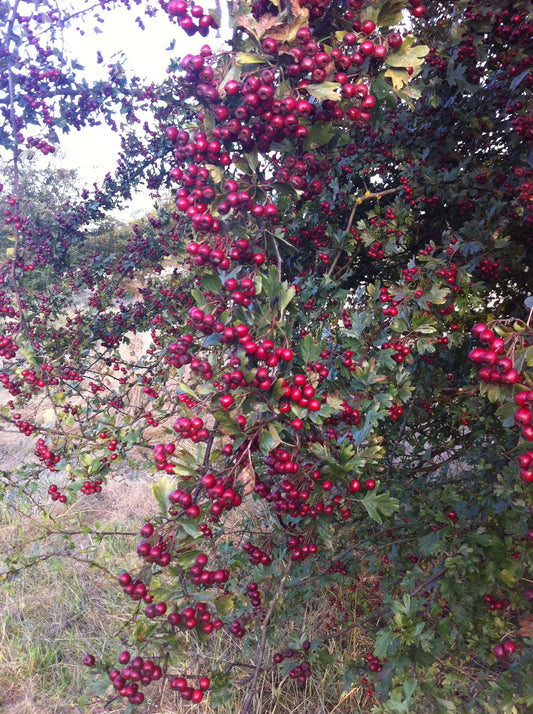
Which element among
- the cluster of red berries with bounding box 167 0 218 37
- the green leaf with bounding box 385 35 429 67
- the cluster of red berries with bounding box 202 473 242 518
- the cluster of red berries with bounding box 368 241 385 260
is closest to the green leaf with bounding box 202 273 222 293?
the cluster of red berries with bounding box 202 473 242 518

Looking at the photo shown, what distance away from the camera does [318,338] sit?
5.46 ft

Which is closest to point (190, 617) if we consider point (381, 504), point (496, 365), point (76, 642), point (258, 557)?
point (258, 557)

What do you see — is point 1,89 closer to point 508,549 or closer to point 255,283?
point 255,283

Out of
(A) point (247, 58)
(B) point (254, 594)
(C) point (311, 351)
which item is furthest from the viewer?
(B) point (254, 594)

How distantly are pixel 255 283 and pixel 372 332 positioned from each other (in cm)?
81

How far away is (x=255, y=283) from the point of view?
1045 mm

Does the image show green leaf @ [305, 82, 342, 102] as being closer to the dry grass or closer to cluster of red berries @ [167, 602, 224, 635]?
cluster of red berries @ [167, 602, 224, 635]

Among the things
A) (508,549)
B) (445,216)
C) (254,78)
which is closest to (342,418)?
(508,549)

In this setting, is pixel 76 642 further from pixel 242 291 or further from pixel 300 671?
pixel 242 291

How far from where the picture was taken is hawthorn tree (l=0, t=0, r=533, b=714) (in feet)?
3.21

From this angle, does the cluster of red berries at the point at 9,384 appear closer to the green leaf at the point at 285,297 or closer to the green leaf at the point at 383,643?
the green leaf at the point at 285,297

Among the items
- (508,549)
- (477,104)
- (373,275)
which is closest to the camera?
(508,549)

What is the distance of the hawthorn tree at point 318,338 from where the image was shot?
3.21 feet

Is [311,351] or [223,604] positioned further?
[311,351]
